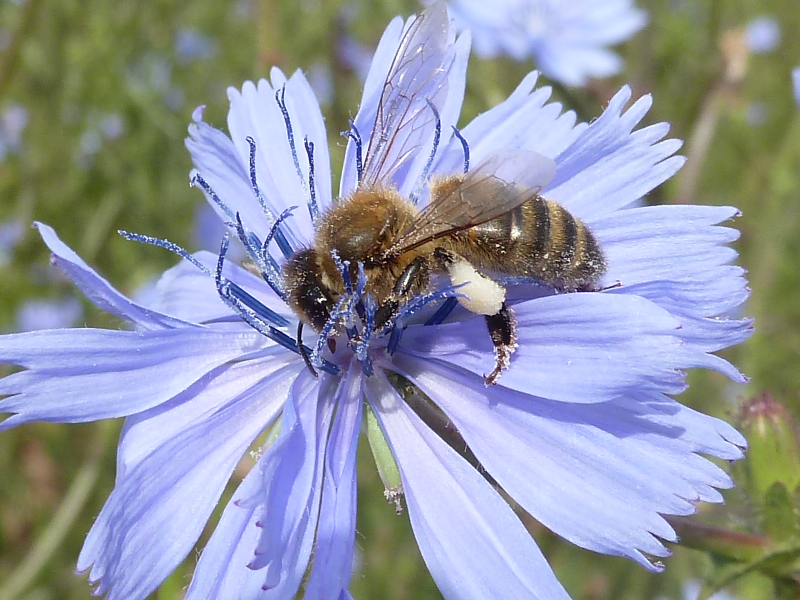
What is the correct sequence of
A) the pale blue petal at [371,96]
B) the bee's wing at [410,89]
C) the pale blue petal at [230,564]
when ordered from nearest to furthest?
1. the pale blue petal at [230,564]
2. the bee's wing at [410,89]
3. the pale blue petal at [371,96]

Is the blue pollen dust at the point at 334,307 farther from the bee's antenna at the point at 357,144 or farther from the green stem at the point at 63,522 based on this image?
the green stem at the point at 63,522

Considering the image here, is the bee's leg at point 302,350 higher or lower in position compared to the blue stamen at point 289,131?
lower

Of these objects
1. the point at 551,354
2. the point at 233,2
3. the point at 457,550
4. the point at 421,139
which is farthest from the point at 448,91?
the point at 233,2

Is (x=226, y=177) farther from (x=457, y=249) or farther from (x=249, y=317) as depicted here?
(x=457, y=249)

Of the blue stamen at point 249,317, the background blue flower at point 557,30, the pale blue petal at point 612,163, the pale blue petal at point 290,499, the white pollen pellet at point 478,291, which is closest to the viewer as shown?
the pale blue petal at point 290,499

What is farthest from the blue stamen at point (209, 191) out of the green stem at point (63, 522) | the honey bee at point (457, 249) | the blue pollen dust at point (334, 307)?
the green stem at point (63, 522)

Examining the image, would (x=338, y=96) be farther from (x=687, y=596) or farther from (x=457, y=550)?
(x=457, y=550)

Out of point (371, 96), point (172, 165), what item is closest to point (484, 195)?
point (371, 96)
